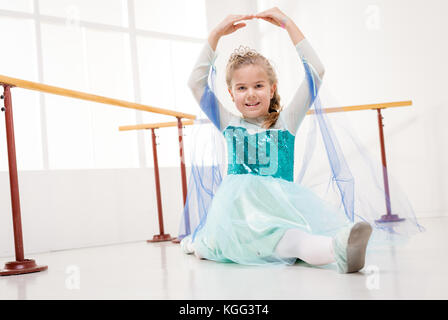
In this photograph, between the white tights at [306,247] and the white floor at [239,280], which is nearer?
the white floor at [239,280]

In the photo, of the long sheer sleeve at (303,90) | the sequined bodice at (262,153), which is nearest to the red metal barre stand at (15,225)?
the sequined bodice at (262,153)

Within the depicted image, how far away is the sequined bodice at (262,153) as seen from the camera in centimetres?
178

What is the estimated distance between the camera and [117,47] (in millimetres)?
3643

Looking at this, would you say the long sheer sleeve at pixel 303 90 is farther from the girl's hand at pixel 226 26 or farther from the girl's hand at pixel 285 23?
the girl's hand at pixel 226 26

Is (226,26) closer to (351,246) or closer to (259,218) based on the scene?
(259,218)

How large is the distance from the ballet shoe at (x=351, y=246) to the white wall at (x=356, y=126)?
6.63 ft

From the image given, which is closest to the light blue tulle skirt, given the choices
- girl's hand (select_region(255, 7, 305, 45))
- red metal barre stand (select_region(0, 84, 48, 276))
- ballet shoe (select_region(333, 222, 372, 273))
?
ballet shoe (select_region(333, 222, 372, 273))

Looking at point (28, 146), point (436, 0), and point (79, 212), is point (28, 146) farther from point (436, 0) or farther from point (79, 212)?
point (436, 0)

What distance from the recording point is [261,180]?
68.1 inches

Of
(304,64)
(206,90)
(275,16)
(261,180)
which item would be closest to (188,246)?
(261,180)

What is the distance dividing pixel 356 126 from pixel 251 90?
219cm

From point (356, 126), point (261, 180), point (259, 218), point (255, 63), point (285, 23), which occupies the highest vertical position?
point (285, 23)

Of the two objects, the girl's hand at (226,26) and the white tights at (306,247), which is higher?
the girl's hand at (226,26)

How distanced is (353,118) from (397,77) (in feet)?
1.46
